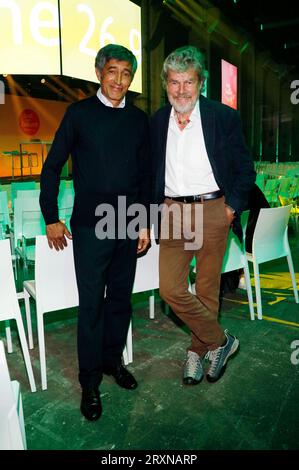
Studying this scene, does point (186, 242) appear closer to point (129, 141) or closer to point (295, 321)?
point (129, 141)

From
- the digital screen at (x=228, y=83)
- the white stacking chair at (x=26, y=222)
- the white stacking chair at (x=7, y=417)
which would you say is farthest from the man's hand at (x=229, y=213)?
the digital screen at (x=228, y=83)

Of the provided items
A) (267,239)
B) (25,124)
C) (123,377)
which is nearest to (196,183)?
(123,377)

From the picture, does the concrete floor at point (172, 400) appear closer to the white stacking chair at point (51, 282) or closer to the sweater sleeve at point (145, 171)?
the white stacking chair at point (51, 282)

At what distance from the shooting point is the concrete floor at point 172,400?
1751 mm

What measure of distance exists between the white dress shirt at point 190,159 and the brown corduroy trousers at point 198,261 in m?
0.09

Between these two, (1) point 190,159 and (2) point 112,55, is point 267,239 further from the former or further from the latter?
(2) point 112,55

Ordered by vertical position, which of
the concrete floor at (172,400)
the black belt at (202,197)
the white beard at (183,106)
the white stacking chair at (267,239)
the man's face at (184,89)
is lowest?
the concrete floor at (172,400)

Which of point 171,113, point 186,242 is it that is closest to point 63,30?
point 171,113

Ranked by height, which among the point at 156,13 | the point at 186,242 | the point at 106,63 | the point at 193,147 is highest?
the point at 156,13

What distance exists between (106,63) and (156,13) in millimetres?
9862

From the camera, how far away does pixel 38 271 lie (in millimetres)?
2045

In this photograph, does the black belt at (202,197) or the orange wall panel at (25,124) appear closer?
the black belt at (202,197)

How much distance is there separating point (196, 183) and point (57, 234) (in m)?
0.79

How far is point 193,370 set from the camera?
2211 millimetres
